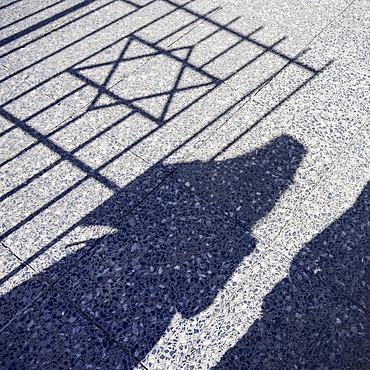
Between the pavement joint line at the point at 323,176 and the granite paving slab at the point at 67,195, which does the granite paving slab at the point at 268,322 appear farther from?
the granite paving slab at the point at 67,195

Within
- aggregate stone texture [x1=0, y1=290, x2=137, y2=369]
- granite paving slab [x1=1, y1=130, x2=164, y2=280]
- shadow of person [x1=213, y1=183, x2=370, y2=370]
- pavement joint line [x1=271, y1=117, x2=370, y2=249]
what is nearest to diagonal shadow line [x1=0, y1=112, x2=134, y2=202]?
granite paving slab [x1=1, y1=130, x2=164, y2=280]

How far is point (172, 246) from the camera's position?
331 centimetres

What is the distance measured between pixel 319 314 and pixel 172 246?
1.24 metres

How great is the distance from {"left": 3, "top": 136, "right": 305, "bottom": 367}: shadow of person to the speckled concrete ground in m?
0.01

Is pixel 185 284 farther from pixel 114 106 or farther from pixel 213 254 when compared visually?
pixel 114 106

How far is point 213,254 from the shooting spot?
3260mm

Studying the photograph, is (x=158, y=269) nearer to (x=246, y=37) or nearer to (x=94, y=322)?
(x=94, y=322)

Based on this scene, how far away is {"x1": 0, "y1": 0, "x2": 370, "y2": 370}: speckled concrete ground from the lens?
2.89 m

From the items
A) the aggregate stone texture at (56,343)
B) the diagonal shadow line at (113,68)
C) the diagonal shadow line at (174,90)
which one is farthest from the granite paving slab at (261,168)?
the aggregate stone texture at (56,343)

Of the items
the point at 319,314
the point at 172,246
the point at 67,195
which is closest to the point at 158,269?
the point at 172,246

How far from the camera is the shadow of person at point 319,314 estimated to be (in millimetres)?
2773

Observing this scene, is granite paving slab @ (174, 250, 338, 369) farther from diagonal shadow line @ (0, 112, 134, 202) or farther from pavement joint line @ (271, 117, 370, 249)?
diagonal shadow line @ (0, 112, 134, 202)

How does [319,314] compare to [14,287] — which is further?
[14,287]

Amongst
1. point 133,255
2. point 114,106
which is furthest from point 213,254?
point 114,106
